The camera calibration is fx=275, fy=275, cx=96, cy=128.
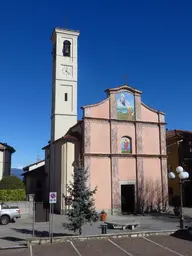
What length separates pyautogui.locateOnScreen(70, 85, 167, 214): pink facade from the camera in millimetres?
28805

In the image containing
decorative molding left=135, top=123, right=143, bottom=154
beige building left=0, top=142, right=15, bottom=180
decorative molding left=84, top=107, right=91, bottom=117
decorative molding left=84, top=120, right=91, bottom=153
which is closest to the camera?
decorative molding left=84, top=120, right=91, bottom=153

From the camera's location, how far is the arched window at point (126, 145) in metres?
30.5

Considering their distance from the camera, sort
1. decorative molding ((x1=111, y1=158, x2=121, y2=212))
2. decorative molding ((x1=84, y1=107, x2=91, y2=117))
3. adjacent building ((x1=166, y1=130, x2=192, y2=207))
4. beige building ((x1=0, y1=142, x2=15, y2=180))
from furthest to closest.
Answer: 1. beige building ((x1=0, y1=142, x2=15, y2=180))
2. adjacent building ((x1=166, y1=130, x2=192, y2=207))
3. decorative molding ((x1=84, y1=107, x2=91, y2=117))
4. decorative molding ((x1=111, y1=158, x2=121, y2=212))

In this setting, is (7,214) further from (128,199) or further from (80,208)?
(128,199)

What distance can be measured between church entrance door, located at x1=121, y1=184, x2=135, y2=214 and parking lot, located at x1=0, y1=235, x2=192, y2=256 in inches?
587

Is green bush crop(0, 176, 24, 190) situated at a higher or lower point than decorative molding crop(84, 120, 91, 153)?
lower

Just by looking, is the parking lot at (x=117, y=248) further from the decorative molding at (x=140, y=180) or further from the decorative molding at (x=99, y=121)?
the decorative molding at (x=99, y=121)

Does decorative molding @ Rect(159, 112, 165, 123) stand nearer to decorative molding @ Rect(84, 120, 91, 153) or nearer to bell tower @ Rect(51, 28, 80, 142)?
decorative molding @ Rect(84, 120, 91, 153)

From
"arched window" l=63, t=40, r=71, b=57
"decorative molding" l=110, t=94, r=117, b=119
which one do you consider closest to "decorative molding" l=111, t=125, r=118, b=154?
"decorative molding" l=110, t=94, r=117, b=119

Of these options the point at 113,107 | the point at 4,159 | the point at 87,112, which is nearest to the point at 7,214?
the point at 87,112

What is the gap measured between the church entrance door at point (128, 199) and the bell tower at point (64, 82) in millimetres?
10755

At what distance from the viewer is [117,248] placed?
1400cm

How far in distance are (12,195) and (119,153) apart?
39.1 feet

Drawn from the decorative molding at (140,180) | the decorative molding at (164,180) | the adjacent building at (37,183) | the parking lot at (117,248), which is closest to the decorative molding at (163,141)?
the decorative molding at (164,180)
